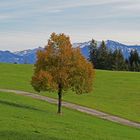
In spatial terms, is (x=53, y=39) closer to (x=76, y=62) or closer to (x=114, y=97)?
(x=76, y=62)

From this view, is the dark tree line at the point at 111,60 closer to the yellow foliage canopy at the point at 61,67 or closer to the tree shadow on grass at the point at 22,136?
the yellow foliage canopy at the point at 61,67

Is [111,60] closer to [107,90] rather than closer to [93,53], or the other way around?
[93,53]

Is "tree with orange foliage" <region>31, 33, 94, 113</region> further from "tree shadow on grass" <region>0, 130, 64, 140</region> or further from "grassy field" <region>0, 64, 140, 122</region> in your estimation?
"tree shadow on grass" <region>0, 130, 64, 140</region>

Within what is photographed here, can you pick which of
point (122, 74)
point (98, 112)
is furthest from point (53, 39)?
point (122, 74)

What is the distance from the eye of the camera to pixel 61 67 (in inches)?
1619

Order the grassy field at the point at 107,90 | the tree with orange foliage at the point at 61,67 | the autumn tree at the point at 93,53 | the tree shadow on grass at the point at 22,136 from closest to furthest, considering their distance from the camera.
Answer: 1. the tree shadow on grass at the point at 22,136
2. the tree with orange foliage at the point at 61,67
3. the grassy field at the point at 107,90
4. the autumn tree at the point at 93,53

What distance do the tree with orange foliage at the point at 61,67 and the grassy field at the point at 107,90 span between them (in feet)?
26.2

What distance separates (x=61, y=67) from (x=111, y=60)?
344 feet

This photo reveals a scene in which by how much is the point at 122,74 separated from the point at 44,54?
2300 inches

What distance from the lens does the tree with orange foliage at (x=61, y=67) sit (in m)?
40.8

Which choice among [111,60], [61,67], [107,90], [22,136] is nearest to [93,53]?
[111,60]

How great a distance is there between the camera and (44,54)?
135ft

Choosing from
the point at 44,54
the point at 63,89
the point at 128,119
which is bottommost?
the point at 128,119

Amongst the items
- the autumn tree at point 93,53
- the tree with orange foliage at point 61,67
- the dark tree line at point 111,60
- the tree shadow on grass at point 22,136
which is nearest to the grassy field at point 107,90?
the tree with orange foliage at point 61,67
